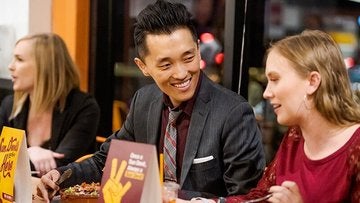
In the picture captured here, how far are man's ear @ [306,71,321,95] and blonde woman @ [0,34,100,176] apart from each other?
1786mm

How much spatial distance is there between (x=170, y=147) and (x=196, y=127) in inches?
5.4

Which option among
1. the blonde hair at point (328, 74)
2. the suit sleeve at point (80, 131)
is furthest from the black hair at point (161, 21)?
the suit sleeve at point (80, 131)

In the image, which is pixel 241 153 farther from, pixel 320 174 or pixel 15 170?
pixel 15 170

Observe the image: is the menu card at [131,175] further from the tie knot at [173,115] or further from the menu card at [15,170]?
the tie knot at [173,115]

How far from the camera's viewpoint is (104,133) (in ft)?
15.1

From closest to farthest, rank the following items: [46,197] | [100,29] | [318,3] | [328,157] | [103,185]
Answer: [103,185]
[328,157]
[46,197]
[318,3]
[100,29]

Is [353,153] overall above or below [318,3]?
below

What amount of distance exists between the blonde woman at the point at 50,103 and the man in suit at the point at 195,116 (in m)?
1.13

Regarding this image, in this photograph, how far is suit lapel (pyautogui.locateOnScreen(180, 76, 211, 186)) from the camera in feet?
7.47

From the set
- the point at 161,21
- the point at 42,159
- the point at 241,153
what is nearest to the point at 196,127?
the point at 241,153

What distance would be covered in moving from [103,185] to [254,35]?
1893 mm

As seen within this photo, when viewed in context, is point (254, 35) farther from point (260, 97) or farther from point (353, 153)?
point (353, 153)

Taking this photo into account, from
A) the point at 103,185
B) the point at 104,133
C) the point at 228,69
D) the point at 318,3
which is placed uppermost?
the point at 318,3

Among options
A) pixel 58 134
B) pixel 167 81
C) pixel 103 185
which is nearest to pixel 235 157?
pixel 167 81
